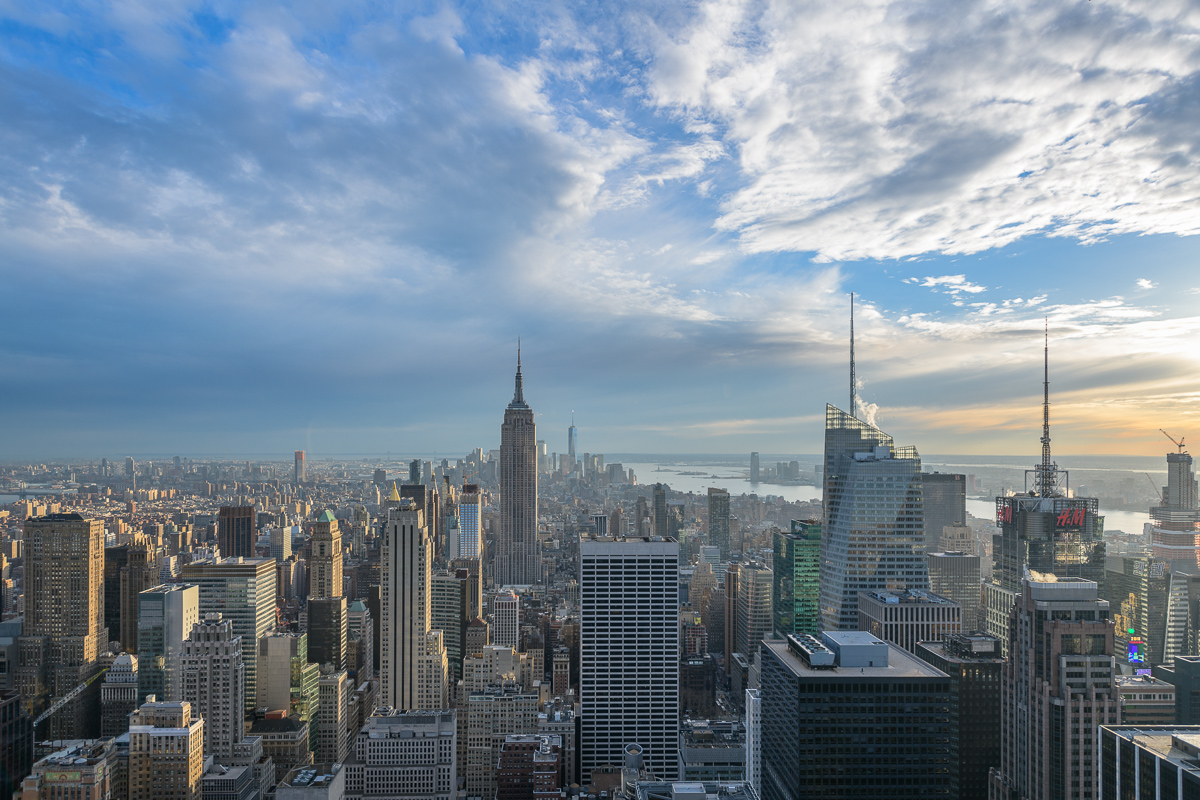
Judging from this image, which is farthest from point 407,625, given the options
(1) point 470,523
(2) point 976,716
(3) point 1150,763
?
(3) point 1150,763

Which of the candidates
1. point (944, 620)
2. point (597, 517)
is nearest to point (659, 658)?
point (944, 620)

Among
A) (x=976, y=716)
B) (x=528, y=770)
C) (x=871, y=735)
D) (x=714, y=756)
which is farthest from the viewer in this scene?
(x=528, y=770)

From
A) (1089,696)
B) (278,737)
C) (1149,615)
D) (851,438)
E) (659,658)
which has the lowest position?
(278,737)

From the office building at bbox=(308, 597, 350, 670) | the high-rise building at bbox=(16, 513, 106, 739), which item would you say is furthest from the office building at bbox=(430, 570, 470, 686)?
the high-rise building at bbox=(16, 513, 106, 739)

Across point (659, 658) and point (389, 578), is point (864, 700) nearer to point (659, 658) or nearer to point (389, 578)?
point (659, 658)

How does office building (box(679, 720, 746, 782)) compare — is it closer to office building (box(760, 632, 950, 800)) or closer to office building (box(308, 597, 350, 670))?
office building (box(760, 632, 950, 800))

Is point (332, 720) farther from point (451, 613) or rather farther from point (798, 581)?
point (798, 581)
